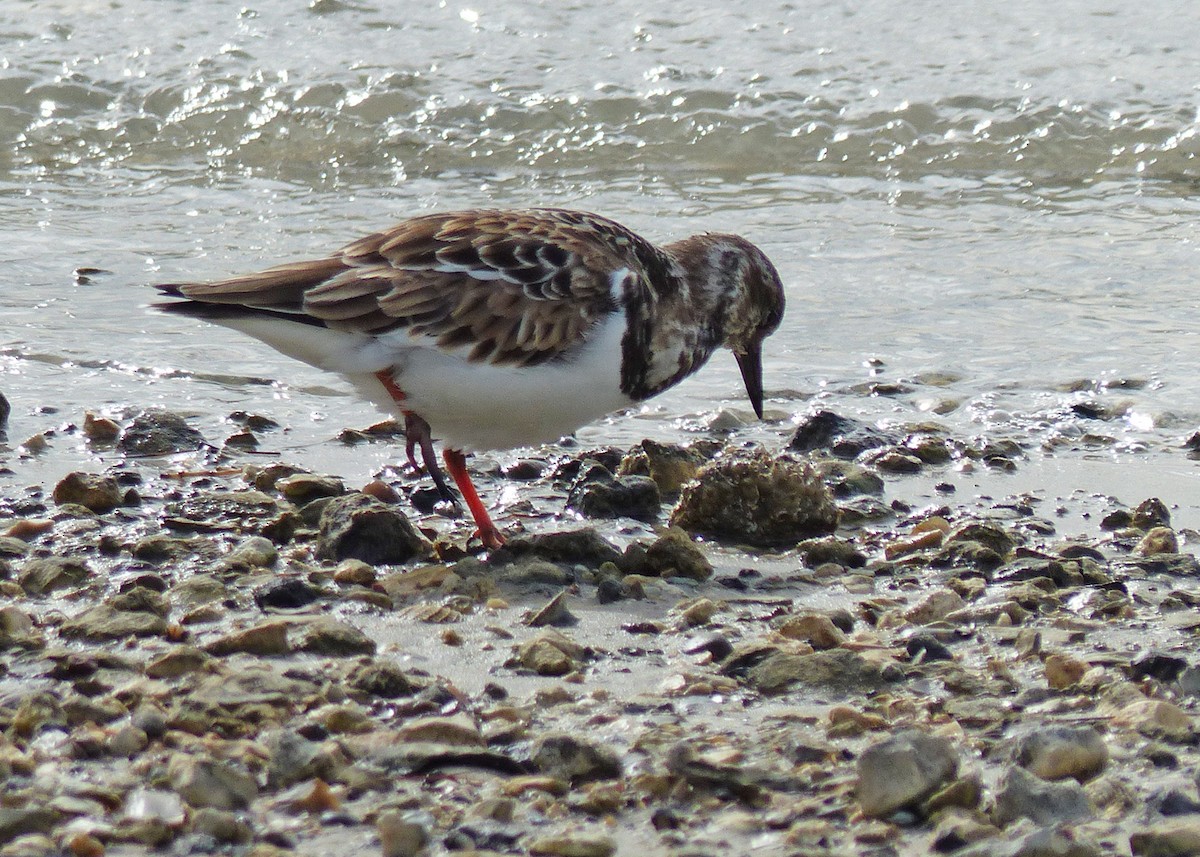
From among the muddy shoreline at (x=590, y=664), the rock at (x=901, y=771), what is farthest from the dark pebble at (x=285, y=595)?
the rock at (x=901, y=771)

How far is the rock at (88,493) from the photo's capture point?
3.76m

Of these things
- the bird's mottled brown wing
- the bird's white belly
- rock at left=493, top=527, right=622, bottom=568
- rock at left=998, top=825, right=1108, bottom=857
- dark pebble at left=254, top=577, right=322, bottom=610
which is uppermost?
the bird's mottled brown wing

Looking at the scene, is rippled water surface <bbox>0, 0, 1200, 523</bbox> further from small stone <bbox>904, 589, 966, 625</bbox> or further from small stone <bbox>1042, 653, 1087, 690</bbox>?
small stone <bbox>1042, 653, 1087, 690</bbox>

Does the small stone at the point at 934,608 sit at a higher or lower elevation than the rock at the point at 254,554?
lower

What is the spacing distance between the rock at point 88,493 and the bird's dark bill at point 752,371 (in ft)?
5.88

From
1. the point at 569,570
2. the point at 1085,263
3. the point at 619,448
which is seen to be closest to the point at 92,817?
the point at 569,570

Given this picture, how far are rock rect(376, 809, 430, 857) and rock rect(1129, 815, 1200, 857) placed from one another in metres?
0.97

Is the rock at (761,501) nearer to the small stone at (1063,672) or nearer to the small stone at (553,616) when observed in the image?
the small stone at (553,616)

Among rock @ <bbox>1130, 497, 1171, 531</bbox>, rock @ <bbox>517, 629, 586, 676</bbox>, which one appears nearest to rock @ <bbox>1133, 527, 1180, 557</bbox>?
rock @ <bbox>1130, 497, 1171, 531</bbox>

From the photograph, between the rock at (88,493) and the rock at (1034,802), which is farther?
the rock at (88,493)

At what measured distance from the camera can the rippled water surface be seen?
503cm

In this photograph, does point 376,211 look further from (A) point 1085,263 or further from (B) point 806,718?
(B) point 806,718

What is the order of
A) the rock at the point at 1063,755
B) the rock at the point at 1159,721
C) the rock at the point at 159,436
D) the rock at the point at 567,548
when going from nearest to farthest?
the rock at the point at 1063,755 → the rock at the point at 1159,721 → the rock at the point at 567,548 → the rock at the point at 159,436

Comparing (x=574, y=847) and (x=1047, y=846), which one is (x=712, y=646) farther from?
(x=1047, y=846)
